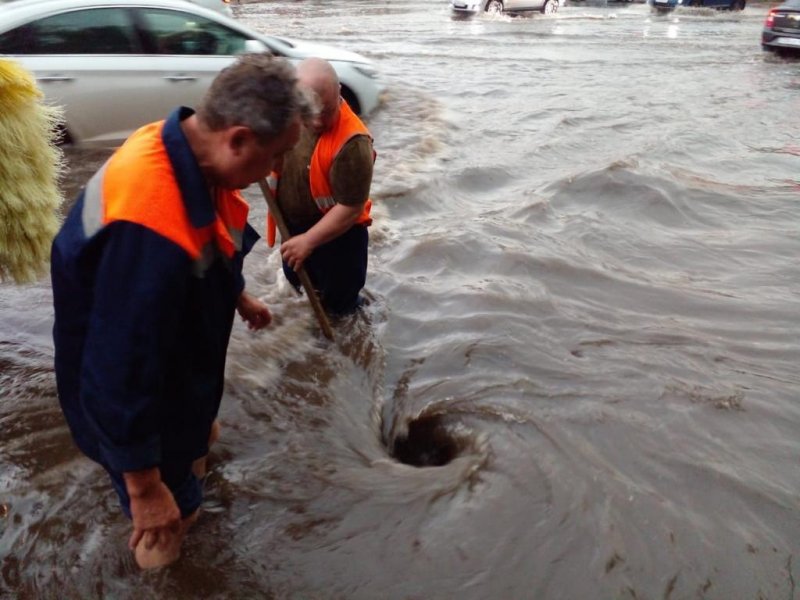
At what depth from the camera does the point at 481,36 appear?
19.0 meters

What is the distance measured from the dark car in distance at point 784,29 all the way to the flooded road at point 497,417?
10424 millimetres

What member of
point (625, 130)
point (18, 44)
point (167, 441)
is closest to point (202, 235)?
point (167, 441)

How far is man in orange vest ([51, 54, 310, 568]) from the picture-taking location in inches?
64.3

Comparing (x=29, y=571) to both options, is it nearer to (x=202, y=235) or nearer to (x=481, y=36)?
(x=202, y=235)

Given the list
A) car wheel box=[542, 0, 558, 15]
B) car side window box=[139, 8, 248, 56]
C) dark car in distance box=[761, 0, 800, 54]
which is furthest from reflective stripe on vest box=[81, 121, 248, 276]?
car wheel box=[542, 0, 558, 15]

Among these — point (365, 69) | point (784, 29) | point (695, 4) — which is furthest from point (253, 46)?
point (695, 4)

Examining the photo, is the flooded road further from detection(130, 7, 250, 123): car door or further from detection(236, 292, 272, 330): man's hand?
detection(130, 7, 250, 123): car door

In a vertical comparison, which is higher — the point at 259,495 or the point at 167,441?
the point at 167,441

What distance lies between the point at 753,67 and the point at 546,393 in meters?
14.4

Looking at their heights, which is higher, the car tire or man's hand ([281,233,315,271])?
man's hand ([281,233,315,271])

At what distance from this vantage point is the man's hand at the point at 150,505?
1.88m

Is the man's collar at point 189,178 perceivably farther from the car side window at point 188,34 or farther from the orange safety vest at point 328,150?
the car side window at point 188,34

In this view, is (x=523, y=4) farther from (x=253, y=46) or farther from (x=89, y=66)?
(x=89, y=66)

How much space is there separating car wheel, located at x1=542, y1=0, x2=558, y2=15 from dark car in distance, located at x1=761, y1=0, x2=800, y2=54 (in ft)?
34.8
